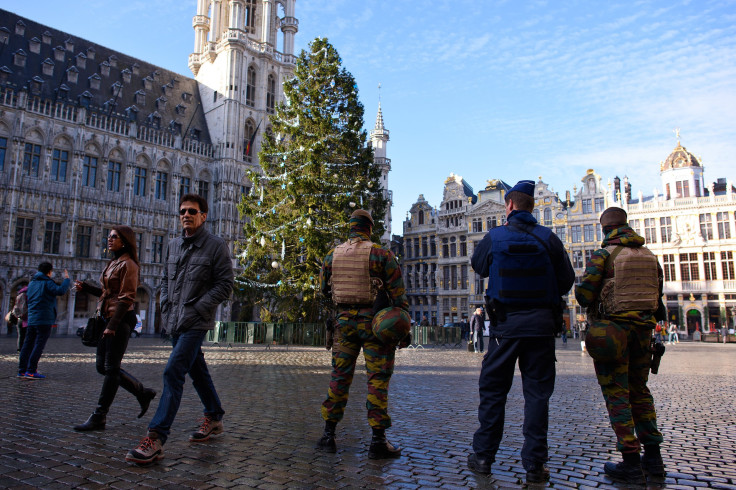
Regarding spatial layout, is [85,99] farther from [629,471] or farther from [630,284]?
[629,471]

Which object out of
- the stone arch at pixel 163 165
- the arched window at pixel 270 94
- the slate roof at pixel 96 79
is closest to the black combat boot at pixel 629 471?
the slate roof at pixel 96 79

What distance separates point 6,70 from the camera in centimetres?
3222

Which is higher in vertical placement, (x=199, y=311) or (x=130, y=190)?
(x=130, y=190)

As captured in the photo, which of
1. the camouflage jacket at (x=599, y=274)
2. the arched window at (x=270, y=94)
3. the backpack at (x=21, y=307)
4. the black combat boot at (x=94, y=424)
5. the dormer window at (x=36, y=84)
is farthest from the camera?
the arched window at (x=270, y=94)

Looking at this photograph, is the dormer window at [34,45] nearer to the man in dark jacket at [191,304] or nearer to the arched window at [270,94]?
the arched window at [270,94]

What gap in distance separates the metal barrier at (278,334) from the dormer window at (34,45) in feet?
95.3

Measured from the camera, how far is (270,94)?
143 ft

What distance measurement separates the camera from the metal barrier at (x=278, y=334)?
18953 millimetres

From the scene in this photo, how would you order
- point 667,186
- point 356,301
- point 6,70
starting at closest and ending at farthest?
point 356,301 < point 6,70 < point 667,186

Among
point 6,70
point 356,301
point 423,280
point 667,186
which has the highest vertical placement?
point 6,70

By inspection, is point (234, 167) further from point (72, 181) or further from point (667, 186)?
point (667, 186)

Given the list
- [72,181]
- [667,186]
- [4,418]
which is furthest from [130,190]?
[667,186]

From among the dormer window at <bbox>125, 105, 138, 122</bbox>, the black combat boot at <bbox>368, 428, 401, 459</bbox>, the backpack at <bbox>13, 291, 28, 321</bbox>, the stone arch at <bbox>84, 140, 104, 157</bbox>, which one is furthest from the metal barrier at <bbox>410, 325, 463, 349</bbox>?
the dormer window at <bbox>125, 105, 138, 122</bbox>

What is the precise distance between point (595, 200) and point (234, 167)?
102 feet
